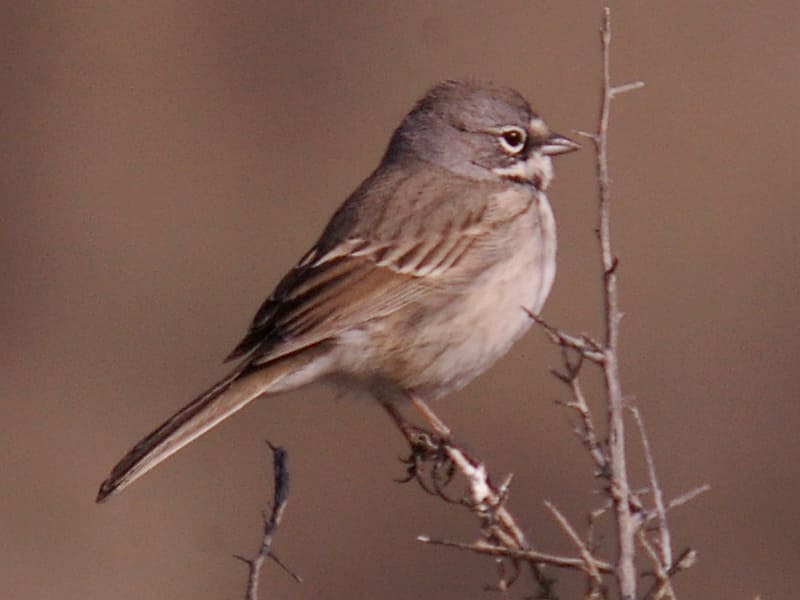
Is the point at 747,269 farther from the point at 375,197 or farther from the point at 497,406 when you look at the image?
the point at 375,197

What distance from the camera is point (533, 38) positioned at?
1195 cm

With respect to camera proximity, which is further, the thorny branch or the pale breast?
the pale breast

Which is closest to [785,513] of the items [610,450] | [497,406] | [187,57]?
[497,406]

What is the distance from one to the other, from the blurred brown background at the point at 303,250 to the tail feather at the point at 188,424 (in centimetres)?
381

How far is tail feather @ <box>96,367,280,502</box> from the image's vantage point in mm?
4871

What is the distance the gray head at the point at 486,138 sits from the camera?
20.6 ft

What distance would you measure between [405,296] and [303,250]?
537 cm

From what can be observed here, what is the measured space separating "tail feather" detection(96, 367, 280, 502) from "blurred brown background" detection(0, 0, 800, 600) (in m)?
3.81

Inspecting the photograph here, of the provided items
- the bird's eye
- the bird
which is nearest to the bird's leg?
the bird

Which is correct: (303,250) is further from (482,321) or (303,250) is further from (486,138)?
(482,321)

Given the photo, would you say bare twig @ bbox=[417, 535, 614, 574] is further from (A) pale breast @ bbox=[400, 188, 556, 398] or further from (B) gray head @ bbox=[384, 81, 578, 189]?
(B) gray head @ bbox=[384, 81, 578, 189]

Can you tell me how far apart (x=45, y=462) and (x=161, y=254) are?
1.65m

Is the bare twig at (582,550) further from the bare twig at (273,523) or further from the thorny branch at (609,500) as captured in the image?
the bare twig at (273,523)

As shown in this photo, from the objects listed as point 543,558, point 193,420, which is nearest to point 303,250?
point 193,420
